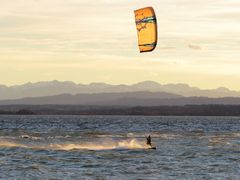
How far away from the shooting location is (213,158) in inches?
2082

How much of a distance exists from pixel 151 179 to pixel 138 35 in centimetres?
954

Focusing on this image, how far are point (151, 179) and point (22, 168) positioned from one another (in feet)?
28.9

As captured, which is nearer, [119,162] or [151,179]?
[151,179]

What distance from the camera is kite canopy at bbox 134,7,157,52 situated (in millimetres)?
42562

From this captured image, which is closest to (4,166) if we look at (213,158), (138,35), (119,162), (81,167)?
(81,167)

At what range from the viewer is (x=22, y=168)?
43.0 meters

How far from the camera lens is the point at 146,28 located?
43312 mm

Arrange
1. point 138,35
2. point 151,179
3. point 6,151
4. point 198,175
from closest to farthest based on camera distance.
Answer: point 151,179
point 198,175
point 138,35
point 6,151

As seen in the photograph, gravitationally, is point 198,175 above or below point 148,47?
below

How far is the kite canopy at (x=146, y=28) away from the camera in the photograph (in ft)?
140

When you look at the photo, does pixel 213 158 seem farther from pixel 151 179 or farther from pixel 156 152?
pixel 151 179

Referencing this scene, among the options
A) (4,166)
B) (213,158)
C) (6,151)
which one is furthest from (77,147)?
(4,166)

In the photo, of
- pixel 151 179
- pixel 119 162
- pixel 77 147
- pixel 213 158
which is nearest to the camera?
pixel 151 179

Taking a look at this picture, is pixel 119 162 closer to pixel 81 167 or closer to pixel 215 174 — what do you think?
pixel 81 167
